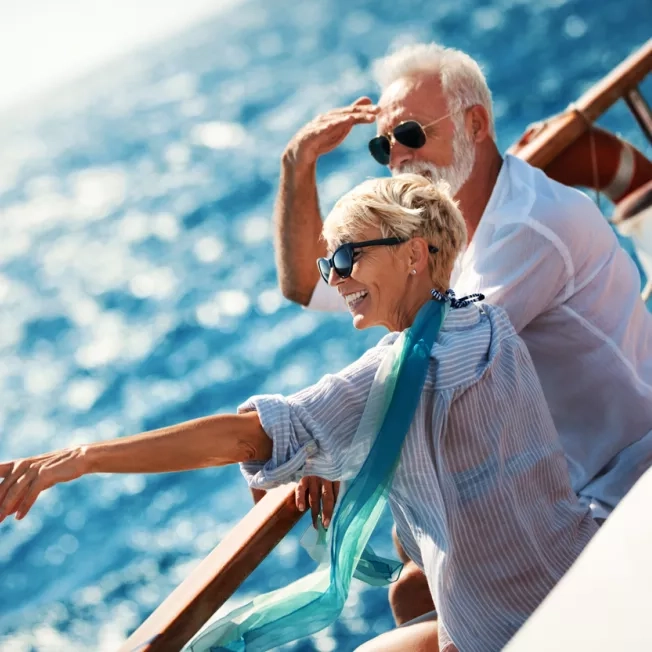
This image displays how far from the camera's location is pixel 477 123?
82.4 inches

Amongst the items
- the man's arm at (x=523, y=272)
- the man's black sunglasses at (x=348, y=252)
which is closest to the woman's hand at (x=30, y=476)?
the man's black sunglasses at (x=348, y=252)

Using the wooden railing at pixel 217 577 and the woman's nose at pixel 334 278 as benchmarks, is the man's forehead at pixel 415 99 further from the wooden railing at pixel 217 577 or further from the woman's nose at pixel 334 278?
the wooden railing at pixel 217 577

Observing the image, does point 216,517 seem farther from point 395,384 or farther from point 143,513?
point 395,384

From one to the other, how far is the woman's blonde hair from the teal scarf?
9 cm

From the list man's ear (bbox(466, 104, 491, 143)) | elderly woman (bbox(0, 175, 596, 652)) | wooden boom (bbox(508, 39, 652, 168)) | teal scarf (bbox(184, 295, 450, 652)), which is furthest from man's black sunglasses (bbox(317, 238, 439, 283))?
wooden boom (bbox(508, 39, 652, 168))

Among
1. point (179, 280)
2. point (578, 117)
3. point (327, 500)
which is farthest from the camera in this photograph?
point (179, 280)

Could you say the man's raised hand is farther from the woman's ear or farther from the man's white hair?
the woman's ear

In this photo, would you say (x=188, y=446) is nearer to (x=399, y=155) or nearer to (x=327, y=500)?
(x=327, y=500)

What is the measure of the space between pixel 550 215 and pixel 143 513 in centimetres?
687

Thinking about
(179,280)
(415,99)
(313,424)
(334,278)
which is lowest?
(179,280)

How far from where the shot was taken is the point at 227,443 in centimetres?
137

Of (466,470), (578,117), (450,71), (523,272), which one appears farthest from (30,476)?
(578,117)

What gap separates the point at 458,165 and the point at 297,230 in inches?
16.2

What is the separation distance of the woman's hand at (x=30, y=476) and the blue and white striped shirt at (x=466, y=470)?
0.25 m
